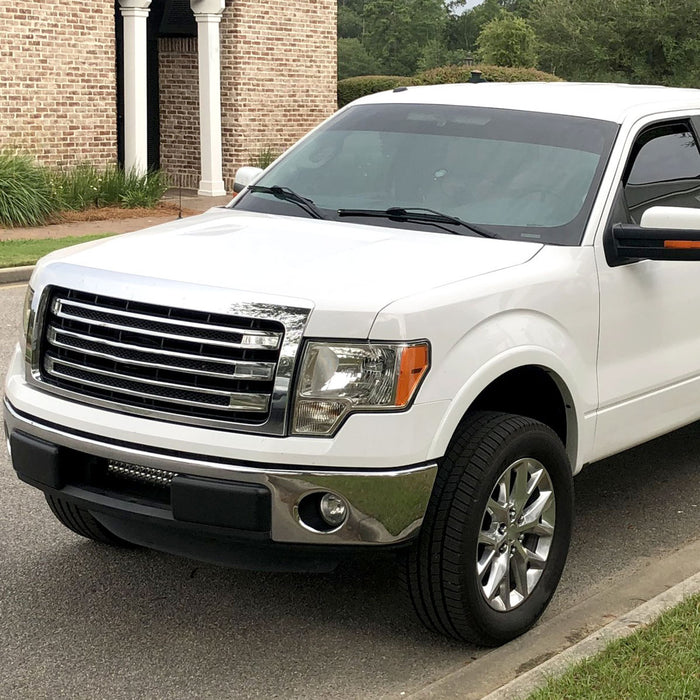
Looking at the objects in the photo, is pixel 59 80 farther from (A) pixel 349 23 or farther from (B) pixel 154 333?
(A) pixel 349 23

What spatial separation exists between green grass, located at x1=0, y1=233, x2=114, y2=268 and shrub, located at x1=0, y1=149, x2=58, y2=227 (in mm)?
1588

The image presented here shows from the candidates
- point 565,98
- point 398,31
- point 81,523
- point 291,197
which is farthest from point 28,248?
point 398,31

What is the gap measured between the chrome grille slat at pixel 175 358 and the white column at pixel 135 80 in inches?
665

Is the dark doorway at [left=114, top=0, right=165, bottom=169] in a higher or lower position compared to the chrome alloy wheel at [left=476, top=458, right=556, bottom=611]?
higher

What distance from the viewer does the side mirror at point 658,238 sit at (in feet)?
15.6

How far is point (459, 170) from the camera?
5.32 meters

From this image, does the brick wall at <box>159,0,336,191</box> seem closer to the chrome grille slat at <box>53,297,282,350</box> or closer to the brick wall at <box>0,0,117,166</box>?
the brick wall at <box>0,0,117,166</box>

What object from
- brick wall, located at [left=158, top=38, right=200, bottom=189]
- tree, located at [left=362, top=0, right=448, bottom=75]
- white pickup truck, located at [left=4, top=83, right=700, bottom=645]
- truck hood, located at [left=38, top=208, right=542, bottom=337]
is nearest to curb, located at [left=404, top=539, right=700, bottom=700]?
white pickup truck, located at [left=4, top=83, right=700, bottom=645]

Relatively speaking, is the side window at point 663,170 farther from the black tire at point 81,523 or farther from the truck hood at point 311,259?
the black tire at point 81,523

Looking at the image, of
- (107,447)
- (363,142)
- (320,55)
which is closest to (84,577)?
(107,447)

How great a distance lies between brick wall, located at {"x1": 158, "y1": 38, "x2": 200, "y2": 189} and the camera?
941 inches

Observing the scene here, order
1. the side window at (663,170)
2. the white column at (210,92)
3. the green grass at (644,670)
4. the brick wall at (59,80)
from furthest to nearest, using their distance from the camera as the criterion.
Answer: the white column at (210,92), the brick wall at (59,80), the side window at (663,170), the green grass at (644,670)

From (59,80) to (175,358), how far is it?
16.8m

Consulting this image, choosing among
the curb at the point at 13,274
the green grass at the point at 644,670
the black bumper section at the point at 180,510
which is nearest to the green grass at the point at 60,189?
the curb at the point at 13,274
